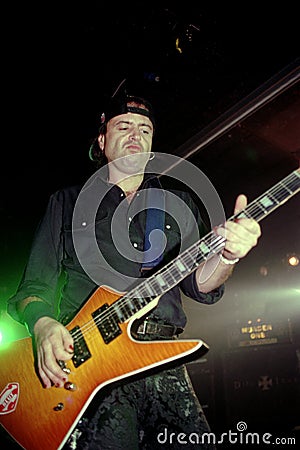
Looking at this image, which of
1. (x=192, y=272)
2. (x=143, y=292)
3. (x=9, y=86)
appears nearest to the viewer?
(x=143, y=292)

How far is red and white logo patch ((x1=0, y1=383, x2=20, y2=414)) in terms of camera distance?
179cm

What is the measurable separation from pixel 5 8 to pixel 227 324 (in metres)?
4.83

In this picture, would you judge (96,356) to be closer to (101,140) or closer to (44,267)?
(44,267)

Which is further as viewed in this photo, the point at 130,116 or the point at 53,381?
the point at 130,116

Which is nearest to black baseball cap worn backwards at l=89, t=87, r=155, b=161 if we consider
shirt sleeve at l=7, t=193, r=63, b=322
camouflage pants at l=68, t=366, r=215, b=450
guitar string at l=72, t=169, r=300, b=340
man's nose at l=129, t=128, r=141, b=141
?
man's nose at l=129, t=128, r=141, b=141

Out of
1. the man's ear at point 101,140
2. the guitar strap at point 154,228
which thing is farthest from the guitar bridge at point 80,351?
the man's ear at point 101,140

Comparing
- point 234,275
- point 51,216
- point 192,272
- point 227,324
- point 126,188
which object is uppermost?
point 234,275

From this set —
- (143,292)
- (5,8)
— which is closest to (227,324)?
(143,292)

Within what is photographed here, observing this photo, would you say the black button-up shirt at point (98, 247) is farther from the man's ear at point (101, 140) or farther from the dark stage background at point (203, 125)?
the dark stage background at point (203, 125)

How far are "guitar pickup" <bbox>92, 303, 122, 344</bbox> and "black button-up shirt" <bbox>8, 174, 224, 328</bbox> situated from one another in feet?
0.38

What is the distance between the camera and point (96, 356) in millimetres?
1766

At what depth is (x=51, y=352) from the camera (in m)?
1.69

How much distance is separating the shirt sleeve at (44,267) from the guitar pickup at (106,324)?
0.27m

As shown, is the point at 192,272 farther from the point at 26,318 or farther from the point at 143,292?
the point at 26,318
